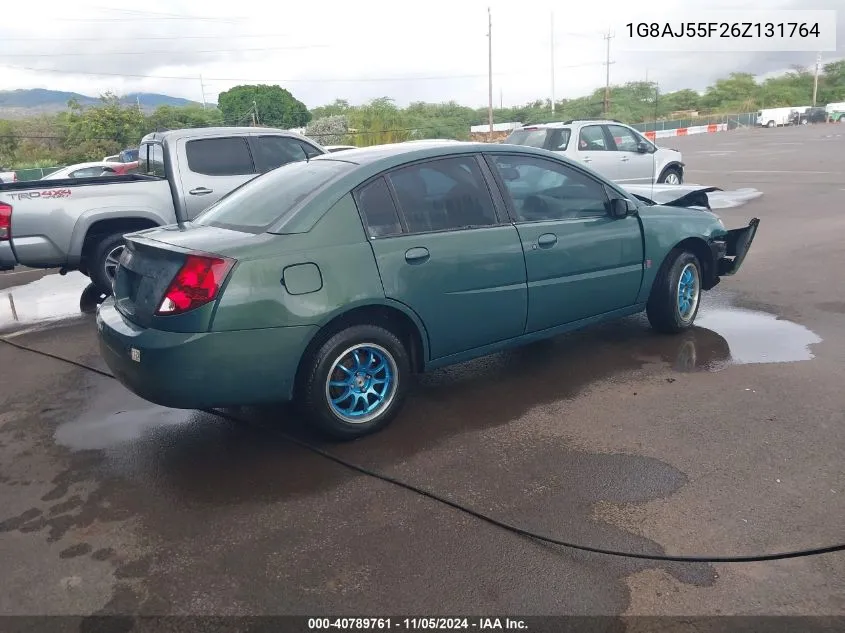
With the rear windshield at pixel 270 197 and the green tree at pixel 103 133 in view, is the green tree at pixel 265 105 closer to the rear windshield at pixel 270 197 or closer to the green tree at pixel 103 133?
the green tree at pixel 103 133

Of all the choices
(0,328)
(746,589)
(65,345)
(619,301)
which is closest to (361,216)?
(619,301)

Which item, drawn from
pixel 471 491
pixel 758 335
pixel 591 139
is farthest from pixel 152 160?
pixel 591 139

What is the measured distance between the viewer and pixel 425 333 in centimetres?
411

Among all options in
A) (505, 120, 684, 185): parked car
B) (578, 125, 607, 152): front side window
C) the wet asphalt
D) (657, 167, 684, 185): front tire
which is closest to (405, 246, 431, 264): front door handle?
the wet asphalt

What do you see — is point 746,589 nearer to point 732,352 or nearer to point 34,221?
point 732,352

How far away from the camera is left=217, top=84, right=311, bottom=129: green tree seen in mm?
82625

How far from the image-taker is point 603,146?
12469 mm

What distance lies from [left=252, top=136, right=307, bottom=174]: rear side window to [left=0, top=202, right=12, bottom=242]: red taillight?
105 inches

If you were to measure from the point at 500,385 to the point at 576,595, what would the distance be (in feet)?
7.36

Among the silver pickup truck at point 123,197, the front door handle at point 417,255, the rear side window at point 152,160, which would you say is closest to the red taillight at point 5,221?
the silver pickup truck at point 123,197

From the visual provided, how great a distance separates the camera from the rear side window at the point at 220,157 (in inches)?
310

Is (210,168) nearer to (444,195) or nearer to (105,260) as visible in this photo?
(105,260)

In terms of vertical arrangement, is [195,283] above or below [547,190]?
below

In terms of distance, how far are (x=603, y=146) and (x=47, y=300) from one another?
30.2 ft
